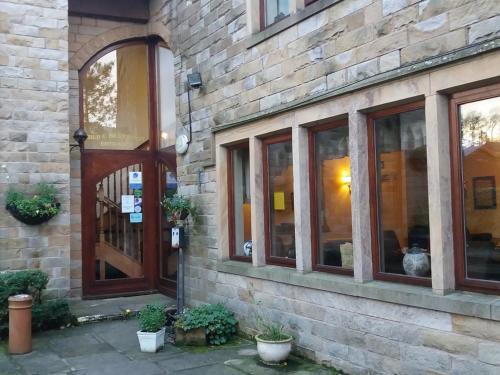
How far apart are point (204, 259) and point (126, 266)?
2.60 meters

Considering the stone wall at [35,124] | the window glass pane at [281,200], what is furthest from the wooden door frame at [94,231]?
the window glass pane at [281,200]

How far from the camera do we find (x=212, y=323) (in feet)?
22.3

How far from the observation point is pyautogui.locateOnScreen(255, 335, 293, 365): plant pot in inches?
225

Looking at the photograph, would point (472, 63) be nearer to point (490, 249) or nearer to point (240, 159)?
point (490, 249)

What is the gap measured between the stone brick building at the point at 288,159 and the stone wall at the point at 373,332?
0.02 meters

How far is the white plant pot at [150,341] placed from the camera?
6.44 m

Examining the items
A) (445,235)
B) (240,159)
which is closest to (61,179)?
(240,159)

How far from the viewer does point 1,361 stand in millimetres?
6277

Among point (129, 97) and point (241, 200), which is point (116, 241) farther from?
point (241, 200)

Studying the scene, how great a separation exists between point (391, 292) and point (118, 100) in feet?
22.5

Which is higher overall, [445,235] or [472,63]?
[472,63]

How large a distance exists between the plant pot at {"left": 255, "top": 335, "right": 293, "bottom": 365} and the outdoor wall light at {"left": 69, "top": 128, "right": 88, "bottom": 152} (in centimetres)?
521

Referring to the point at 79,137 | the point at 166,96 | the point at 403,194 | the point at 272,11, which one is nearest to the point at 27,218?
the point at 79,137

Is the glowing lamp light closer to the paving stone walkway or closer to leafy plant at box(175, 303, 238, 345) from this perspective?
the paving stone walkway
